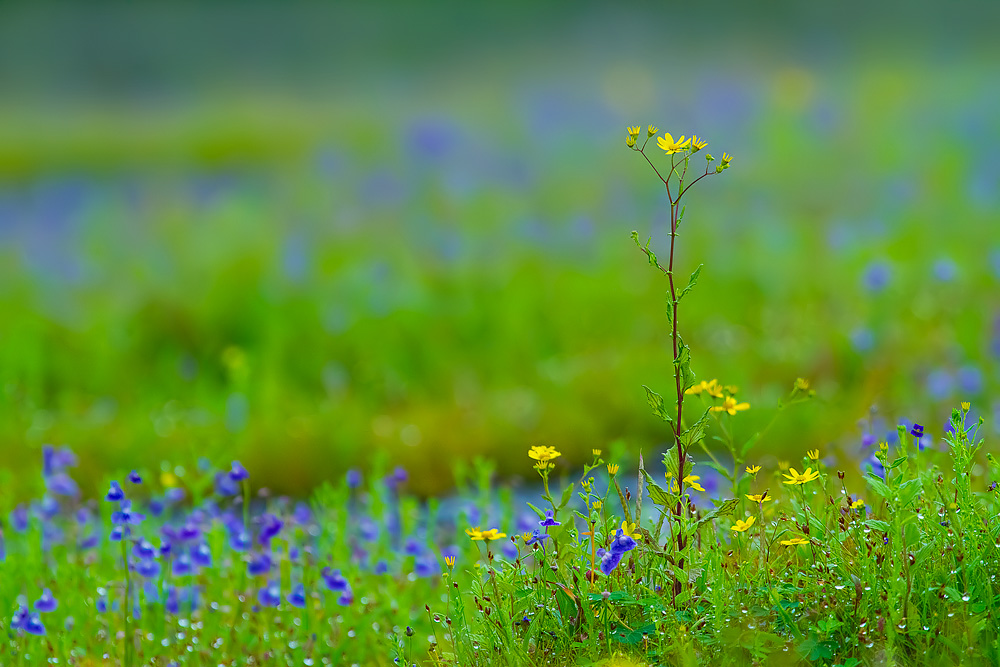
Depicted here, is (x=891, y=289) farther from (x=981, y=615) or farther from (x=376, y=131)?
(x=376, y=131)

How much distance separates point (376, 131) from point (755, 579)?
32.6 feet

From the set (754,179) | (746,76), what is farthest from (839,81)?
(754,179)

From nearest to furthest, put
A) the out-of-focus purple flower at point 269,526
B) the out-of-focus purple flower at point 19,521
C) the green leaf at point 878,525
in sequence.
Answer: the green leaf at point 878,525, the out-of-focus purple flower at point 269,526, the out-of-focus purple flower at point 19,521

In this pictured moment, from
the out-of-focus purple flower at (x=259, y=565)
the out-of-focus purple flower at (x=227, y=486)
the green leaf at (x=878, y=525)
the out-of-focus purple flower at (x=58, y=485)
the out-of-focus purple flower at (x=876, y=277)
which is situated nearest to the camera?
the green leaf at (x=878, y=525)

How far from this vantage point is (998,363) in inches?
168

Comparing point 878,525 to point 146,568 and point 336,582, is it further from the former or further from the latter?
point 146,568

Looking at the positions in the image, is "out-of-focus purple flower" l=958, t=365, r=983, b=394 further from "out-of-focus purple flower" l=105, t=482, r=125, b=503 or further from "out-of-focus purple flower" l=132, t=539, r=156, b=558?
"out-of-focus purple flower" l=105, t=482, r=125, b=503

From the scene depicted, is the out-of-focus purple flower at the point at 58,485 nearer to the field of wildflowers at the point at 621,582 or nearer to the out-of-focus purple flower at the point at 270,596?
the field of wildflowers at the point at 621,582

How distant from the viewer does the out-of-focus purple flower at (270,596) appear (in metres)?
2.38

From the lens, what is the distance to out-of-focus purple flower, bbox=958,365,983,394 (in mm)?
3977

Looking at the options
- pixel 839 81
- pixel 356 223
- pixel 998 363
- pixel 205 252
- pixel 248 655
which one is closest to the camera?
pixel 248 655

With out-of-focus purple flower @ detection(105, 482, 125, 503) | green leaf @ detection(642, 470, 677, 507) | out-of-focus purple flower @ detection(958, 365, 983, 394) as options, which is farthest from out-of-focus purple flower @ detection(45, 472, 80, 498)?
out-of-focus purple flower @ detection(958, 365, 983, 394)

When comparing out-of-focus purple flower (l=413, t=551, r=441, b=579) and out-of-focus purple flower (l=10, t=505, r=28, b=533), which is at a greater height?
out-of-focus purple flower (l=10, t=505, r=28, b=533)

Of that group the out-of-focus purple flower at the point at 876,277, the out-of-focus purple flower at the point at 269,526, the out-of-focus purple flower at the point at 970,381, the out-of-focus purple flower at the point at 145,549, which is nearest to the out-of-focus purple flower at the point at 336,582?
the out-of-focus purple flower at the point at 269,526
